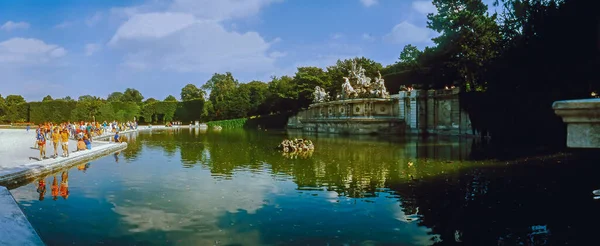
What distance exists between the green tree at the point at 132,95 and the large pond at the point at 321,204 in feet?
344

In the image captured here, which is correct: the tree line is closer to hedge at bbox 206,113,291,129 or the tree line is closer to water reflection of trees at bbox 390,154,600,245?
water reflection of trees at bbox 390,154,600,245

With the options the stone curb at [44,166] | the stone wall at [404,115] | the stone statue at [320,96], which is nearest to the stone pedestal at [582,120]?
the stone curb at [44,166]

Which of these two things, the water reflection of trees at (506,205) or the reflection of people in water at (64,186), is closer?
the water reflection of trees at (506,205)

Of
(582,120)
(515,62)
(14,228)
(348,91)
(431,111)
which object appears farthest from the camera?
(348,91)

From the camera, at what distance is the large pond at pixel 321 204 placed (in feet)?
22.8

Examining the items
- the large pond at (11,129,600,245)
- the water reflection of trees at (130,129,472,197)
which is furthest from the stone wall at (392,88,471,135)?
the large pond at (11,129,600,245)

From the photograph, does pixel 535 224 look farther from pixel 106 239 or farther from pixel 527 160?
pixel 527 160

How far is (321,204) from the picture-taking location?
918 centimetres

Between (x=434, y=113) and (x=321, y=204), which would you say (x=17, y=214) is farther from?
(x=434, y=113)

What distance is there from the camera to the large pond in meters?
6.95

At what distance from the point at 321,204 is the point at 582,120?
680 cm

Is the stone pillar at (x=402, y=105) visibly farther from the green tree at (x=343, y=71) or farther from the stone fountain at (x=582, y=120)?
the stone fountain at (x=582, y=120)

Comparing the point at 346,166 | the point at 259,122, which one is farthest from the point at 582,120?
the point at 259,122

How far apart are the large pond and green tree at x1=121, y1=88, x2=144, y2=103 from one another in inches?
4128
